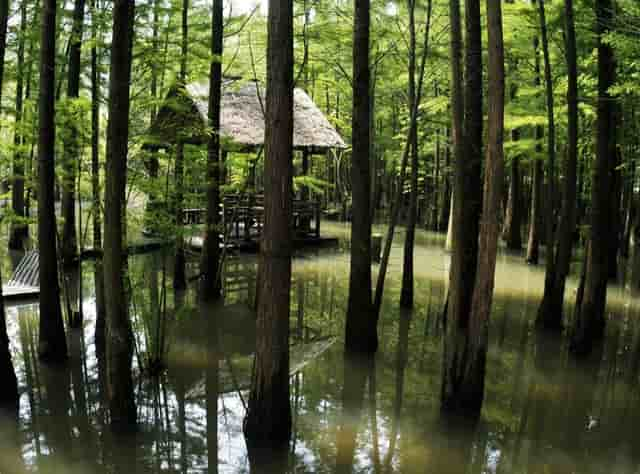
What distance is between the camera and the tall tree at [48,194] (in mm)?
7855

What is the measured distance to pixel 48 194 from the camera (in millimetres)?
8125

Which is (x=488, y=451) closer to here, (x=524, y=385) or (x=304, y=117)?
(x=524, y=385)

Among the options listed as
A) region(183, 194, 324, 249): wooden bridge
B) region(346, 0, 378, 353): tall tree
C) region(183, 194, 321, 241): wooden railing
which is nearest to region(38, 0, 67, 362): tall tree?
region(346, 0, 378, 353): tall tree

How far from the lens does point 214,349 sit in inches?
399

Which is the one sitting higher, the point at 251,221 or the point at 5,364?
the point at 251,221

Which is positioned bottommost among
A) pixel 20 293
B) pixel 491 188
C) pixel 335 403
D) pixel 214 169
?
pixel 335 403

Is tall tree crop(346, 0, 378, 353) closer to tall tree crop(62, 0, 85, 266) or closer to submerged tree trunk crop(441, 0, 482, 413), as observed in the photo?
submerged tree trunk crop(441, 0, 482, 413)

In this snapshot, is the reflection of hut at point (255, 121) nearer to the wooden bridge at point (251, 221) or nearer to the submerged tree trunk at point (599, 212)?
the wooden bridge at point (251, 221)

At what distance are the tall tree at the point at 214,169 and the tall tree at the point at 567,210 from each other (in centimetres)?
681

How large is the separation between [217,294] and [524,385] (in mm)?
7395

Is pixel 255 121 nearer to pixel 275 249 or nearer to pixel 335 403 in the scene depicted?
pixel 335 403

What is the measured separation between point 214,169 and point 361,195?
4153 millimetres

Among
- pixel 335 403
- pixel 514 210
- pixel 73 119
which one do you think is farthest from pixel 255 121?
pixel 335 403

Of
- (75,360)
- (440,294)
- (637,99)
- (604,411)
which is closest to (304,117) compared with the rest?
(440,294)
